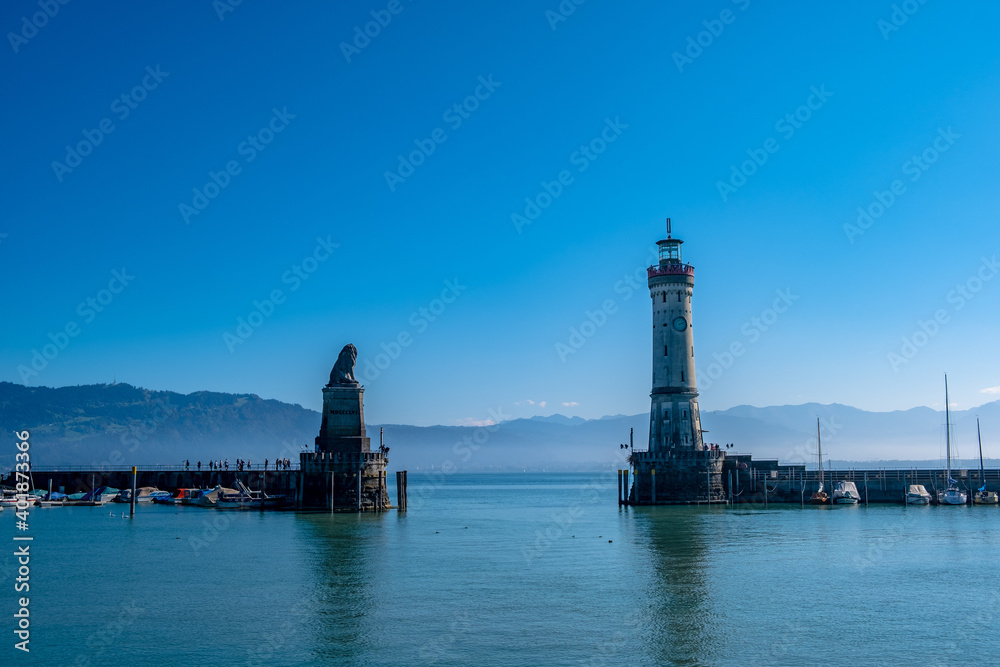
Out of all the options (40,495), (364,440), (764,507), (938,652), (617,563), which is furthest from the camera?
(40,495)

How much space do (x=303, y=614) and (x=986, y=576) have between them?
34054mm

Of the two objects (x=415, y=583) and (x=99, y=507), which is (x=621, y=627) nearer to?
(x=415, y=583)

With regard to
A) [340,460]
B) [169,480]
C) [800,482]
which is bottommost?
[169,480]

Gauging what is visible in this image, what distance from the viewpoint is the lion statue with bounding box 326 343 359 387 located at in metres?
77.5

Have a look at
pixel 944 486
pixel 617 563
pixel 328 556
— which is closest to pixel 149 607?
pixel 328 556

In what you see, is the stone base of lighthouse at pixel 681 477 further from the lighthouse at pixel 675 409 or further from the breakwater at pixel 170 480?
the breakwater at pixel 170 480

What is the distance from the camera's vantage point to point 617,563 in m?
48.3

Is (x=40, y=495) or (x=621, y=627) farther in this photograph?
(x=40, y=495)

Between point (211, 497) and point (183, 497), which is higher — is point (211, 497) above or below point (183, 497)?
above

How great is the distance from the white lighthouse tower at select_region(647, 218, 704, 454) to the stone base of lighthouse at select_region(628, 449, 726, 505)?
2.77ft

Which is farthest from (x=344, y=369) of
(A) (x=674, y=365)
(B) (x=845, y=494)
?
(B) (x=845, y=494)

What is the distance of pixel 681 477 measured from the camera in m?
87.1

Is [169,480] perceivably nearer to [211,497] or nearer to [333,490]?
[211,497]

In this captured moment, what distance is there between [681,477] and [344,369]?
1407 inches
